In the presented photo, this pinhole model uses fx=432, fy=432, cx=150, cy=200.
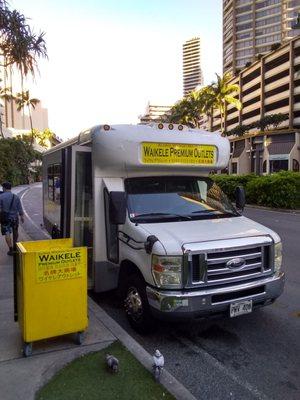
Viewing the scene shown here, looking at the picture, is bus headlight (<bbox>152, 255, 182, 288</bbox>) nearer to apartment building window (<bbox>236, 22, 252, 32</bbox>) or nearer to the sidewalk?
the sidewalk

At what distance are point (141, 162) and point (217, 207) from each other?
4.43 ft

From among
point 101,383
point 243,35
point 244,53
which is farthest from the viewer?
point 243,35

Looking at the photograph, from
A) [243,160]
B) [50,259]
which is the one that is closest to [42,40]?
[50,259]

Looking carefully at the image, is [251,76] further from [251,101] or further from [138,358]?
[138,358]

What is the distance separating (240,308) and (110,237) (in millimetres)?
2097

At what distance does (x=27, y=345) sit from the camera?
4504 millimetres

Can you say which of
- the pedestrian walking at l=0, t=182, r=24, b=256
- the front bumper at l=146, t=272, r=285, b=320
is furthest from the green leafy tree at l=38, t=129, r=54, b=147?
the front bumper at l=146, t=272, r=285, b=320

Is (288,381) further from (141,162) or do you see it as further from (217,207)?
(141,162)

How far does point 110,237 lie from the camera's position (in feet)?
20.2

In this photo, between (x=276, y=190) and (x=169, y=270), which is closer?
(x=169, y=270)

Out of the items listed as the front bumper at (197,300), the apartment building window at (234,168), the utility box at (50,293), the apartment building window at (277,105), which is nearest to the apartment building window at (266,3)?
the apartment building window at (277,105)

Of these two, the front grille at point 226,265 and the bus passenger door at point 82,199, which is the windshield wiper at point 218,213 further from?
the bus passenger door at point 82,199

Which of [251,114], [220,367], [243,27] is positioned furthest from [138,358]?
[243,27]

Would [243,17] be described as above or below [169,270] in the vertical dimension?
above
